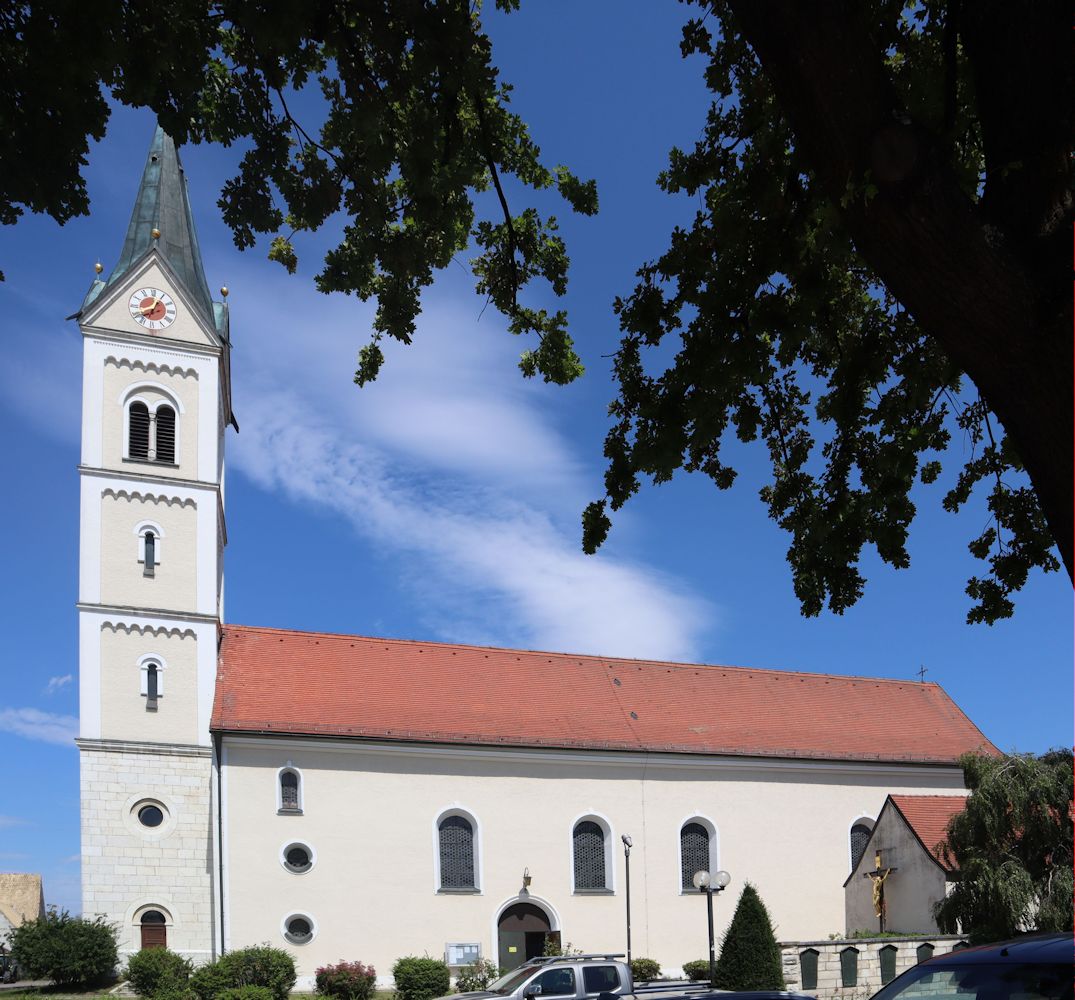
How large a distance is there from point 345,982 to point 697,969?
994cm

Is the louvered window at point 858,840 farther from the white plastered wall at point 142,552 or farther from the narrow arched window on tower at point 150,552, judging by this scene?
the narrow arched window on tower at point 150,552

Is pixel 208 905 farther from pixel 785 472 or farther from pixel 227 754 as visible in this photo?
pixel 785 472

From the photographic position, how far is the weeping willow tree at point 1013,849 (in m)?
25.5

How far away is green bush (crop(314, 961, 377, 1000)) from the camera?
2855 centimetres

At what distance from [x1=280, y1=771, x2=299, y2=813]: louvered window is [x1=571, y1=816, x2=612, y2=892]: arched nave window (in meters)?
8.27

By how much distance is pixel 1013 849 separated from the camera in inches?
1053

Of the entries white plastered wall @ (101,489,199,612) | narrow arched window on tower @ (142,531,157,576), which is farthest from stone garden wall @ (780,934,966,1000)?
narrow arched window on tower @ (142,531,157,576)

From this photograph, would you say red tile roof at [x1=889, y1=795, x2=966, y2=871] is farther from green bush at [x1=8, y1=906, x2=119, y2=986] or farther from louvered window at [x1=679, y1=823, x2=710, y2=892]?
green bush at [x1=8, y1=906, x2=119, y2=986]

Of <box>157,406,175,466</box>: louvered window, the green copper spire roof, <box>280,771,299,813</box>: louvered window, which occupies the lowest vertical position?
<box>280,771,299,813</box>: louvered window

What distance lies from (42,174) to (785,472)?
563 centimetres

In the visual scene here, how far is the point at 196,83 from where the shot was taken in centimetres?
688

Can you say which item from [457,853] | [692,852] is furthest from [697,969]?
[457,853]

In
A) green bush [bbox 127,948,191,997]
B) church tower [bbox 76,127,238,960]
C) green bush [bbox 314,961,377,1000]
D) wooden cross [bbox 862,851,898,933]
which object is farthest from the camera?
wooden cross [bbox 862,851,898,933]

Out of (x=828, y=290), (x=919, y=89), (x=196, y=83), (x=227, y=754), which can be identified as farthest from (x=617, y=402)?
(x=227, y=754)
